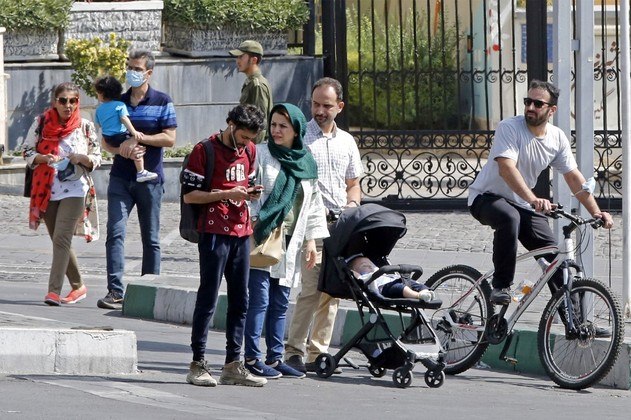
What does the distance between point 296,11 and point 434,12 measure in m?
1.72

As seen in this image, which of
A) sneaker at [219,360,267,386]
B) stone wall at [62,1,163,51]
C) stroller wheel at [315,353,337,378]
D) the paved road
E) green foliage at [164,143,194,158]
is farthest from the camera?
stone wall at [62,1,163,51]

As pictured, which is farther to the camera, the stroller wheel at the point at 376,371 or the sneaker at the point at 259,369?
the stroller wheel at the point at 376,371

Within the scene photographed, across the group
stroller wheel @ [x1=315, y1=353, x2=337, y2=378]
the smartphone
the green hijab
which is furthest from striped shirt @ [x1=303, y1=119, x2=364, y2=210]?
the smartphone

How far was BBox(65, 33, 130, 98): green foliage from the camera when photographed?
1800 centimetres

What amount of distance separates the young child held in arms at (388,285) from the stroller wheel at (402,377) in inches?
16.2

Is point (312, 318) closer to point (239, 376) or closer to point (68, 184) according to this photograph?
point (239, 376)

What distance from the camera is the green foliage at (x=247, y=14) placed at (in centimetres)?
1856

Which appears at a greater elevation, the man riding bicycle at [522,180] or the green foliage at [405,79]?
the green foliage at [405,79]

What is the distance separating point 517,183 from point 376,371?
137 cm

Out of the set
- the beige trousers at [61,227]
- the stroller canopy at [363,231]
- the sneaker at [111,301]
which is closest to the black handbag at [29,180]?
the beige trousers at [61,227]

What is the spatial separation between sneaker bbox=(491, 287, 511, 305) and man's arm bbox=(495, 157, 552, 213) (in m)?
0.61

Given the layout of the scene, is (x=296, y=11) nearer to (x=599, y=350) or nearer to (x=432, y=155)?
(x=432, y=155)

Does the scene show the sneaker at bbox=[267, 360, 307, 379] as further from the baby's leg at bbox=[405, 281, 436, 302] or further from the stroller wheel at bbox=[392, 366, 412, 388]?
the baby's leg at bbox=[405, 281, 436, 302]

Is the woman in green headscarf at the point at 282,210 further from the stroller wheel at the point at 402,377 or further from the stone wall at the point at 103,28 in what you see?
the stone wall at the point at 103,28
